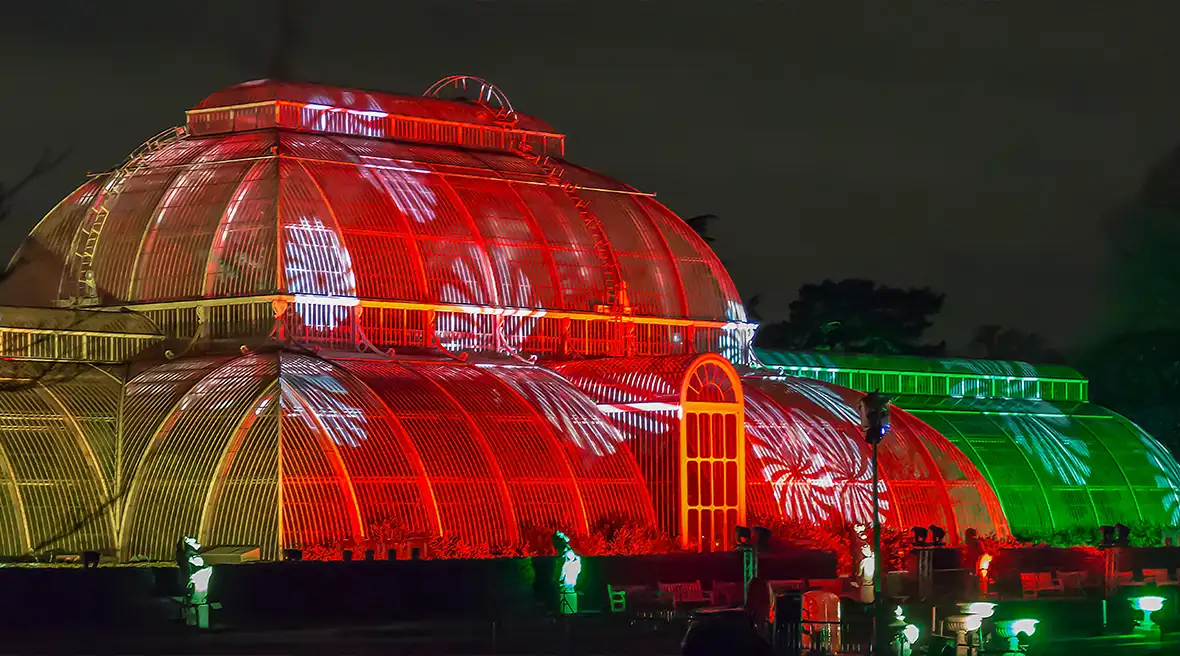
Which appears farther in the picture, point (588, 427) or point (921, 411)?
point (921, 411)

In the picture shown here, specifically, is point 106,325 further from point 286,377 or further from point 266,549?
point 266,549

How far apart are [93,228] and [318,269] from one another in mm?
8362

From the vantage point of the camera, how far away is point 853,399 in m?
86.0

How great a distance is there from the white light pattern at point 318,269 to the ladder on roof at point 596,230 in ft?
34.1

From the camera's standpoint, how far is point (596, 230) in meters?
82.8

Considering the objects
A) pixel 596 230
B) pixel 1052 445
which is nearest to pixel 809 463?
pixel 596 230

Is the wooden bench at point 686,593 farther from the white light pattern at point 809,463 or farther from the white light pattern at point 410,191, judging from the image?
the white light pattern at point 410,191

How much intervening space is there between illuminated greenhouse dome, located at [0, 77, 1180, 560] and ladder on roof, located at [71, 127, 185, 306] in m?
0.10

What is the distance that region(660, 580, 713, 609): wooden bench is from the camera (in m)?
66.8

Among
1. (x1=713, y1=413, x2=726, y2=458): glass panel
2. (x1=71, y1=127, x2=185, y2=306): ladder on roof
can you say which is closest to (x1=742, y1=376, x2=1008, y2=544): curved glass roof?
(x1=713, y1=413, x2=726, y2=458): glass panel

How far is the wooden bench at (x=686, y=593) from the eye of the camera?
219 feet

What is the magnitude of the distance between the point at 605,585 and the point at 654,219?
895 inches

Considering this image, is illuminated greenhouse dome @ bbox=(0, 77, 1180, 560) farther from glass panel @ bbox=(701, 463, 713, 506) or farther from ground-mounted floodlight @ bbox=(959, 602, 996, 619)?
ground-mounted floodlight @ bbox=(959, 602, 996, 619)

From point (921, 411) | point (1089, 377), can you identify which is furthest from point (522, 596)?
point (1089, 377)
